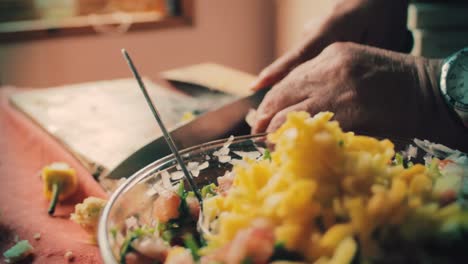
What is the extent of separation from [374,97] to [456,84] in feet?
0.38

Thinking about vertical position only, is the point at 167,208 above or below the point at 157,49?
above

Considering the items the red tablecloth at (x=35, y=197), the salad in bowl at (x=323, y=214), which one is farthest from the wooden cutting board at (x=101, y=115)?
the salad in bowl at (x=323, y=214)

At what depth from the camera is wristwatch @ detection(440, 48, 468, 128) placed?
639 millimetres

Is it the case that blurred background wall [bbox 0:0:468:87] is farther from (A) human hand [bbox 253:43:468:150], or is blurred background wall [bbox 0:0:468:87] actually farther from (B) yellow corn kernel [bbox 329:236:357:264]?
(B) yellow corn kernel [bbox 329:236:357:264]

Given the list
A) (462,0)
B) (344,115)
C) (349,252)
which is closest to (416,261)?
(349,252)

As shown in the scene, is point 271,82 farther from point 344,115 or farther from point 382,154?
point 382,154

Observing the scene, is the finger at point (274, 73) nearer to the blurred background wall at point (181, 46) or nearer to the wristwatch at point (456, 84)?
the wristwatch at point (456, 84)

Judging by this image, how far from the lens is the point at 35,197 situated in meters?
Answer: 0.72

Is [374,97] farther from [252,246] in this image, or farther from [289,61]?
[252,246]

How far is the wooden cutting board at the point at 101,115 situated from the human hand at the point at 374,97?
27 cm

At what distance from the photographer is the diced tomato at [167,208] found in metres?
0.42

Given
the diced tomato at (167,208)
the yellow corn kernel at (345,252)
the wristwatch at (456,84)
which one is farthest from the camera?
the wristwatch at (456,84)

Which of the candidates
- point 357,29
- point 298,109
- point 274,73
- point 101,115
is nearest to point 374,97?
point 298,109

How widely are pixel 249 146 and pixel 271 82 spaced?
360 millimetres
